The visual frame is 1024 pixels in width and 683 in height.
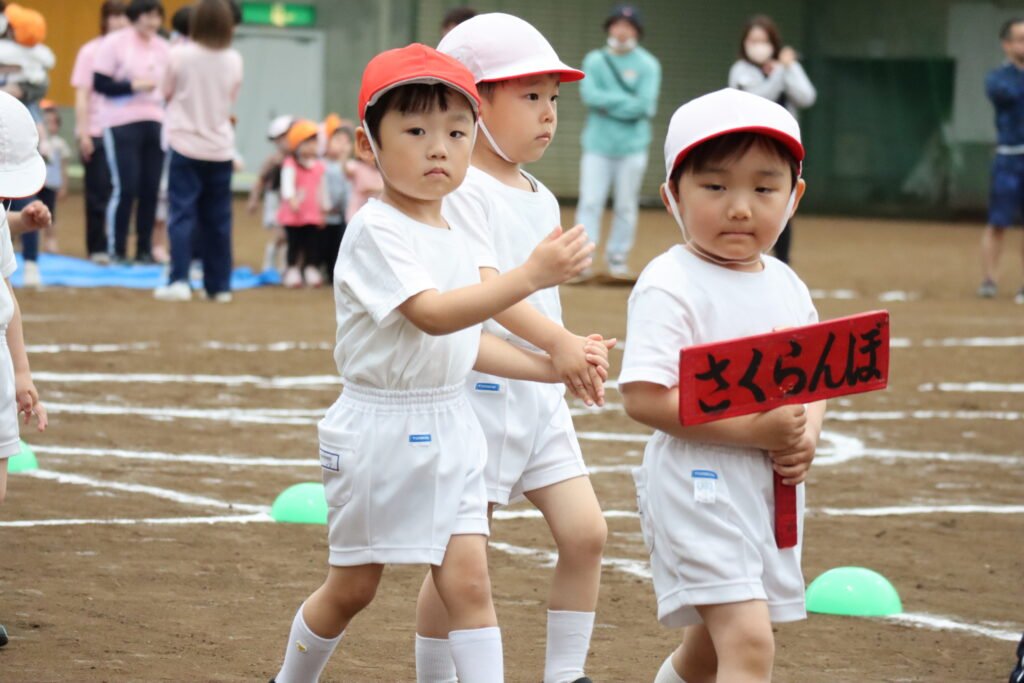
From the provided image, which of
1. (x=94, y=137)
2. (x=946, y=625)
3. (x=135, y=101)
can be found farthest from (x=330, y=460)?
(x=94, y=137)

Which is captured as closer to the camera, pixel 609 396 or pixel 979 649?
pixel 979 649

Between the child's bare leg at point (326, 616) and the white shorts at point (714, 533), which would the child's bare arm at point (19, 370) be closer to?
the child's bare leg at point (326, 616)

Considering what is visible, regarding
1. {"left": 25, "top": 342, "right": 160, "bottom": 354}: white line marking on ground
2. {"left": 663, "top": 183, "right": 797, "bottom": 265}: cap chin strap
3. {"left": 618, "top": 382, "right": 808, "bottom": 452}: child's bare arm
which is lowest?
{"left": 25, "top": 342, "right": 160, "bottom": 354}: white line marking on ground

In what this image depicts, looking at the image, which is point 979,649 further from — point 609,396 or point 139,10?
point 139,10

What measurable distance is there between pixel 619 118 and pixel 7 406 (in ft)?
38.0

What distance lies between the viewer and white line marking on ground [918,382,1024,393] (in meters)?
10.6

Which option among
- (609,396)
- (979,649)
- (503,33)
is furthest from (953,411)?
(503,33)

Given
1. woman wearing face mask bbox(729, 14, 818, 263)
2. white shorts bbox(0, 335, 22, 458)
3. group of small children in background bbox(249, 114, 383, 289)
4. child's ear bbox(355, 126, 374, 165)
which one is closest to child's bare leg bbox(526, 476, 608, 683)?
child's ear bbox(355, 126, 374, 165)

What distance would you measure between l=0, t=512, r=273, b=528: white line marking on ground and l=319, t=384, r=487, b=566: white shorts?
8.70ft

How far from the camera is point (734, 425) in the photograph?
381 centimetres

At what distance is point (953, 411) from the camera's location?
9844 millimetres

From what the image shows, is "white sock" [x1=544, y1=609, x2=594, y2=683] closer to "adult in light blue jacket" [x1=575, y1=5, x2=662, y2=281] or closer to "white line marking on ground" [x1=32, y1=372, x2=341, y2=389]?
"white line marking on ground" [x1=32, y1=372, x2=341, y2=389]

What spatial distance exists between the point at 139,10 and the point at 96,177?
189 cm

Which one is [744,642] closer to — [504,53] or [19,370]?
[504,53]
